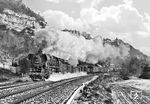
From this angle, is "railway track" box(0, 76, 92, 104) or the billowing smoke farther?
the billowing smoke

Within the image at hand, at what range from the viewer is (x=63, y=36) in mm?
108188

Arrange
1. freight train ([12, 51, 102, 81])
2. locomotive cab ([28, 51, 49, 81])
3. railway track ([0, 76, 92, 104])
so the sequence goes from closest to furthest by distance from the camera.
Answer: railway track ([0, 76, 92, 104]) < locomotive cab ([28, 51, 49, 81]) < freight train ([12, 51, 102, 81])

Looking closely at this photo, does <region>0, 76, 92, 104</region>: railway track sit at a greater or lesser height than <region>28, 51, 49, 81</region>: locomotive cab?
lesser

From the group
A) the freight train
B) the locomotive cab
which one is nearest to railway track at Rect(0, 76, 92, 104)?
the freight train

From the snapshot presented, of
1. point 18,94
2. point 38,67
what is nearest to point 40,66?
point 38,67

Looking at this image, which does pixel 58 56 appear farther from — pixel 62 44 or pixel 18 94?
pixel 18 94

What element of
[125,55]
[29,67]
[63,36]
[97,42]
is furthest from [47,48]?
[125,55]

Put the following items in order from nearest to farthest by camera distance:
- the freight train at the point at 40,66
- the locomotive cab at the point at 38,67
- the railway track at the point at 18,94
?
the railway track at the point at 18,94 < the locomotive cab at the point at 38,67 < the freight train at the point at 40,66

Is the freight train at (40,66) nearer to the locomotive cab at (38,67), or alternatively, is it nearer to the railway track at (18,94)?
the locomotive cab at (38,67)

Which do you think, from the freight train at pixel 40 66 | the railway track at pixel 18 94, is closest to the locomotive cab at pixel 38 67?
the freight train at pixel 40 66

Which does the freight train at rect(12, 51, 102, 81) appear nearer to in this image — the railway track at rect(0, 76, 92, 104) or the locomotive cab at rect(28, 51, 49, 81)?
the locomotive cab at rect(28, 51, 49, 81)

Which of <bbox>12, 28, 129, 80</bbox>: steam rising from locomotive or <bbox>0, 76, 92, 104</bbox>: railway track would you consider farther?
<bbox>12, 28, 129, 80</bbox>: steam rising from locomotive

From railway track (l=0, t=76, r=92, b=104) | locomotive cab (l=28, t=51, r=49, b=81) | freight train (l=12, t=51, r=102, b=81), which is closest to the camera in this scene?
railway track (l=0, t=76, r=92, b=104)

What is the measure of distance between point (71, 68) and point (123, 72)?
90.0 ft
